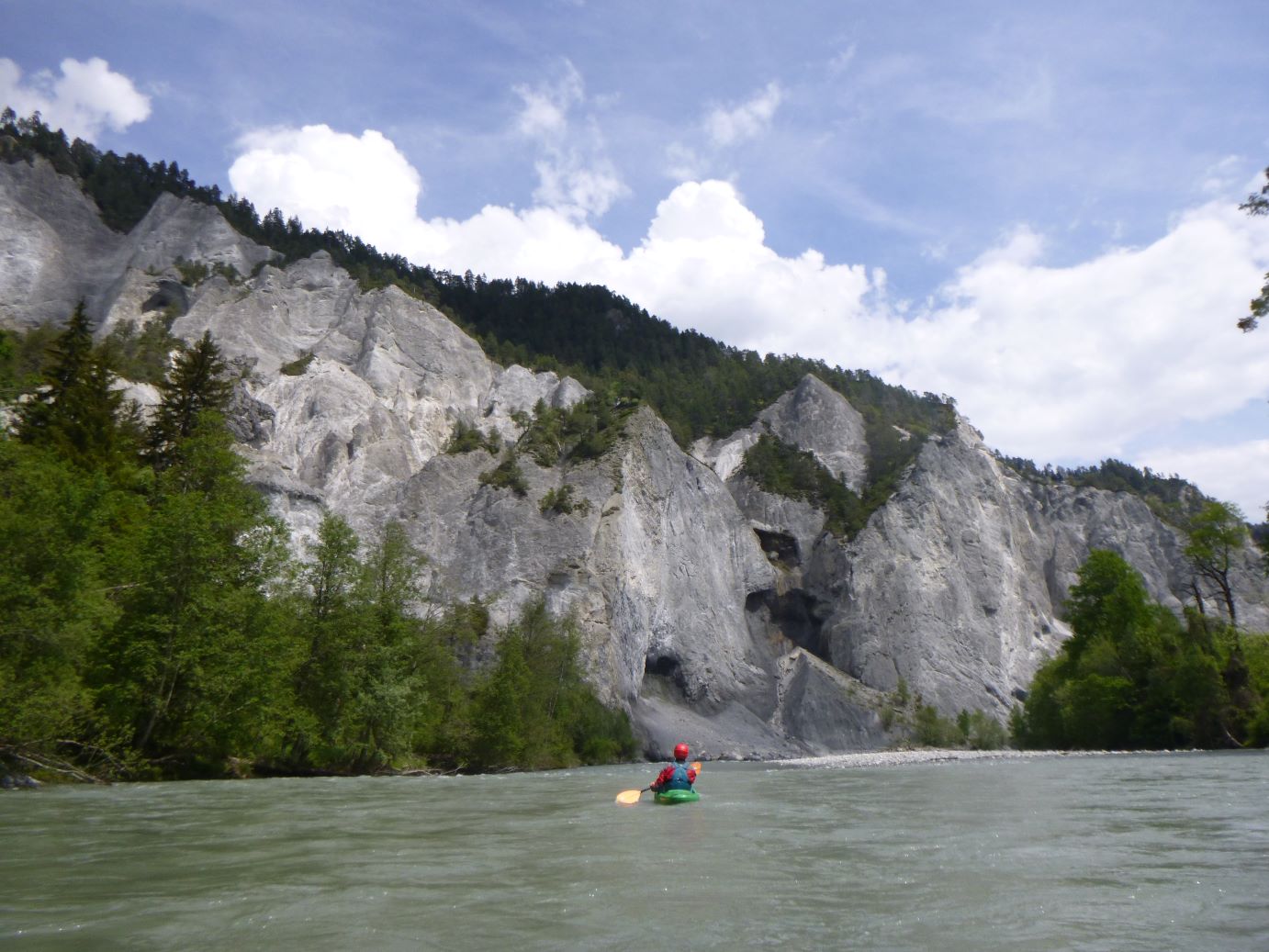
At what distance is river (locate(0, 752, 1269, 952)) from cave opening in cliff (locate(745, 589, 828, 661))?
60.9m

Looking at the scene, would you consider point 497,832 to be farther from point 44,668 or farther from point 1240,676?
point 1240,676

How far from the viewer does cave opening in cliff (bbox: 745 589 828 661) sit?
257 feet

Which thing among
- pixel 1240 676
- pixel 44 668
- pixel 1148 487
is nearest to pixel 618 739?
pixel 1240 676

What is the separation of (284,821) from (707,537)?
6225cm

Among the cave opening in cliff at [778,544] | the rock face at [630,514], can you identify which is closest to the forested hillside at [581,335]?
the rock face at [630,514]

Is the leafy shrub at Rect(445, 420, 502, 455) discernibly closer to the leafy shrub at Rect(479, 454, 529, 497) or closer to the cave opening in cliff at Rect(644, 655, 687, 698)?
the leafy shrub at Rect(479, 454, 529, 497)

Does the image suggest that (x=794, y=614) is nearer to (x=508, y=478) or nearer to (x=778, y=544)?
(x=778, y=544)

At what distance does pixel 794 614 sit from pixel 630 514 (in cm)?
2141

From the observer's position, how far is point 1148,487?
142m

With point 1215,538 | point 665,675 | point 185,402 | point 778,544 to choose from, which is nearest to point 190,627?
point 185,402

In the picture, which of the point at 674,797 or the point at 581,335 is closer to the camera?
the point at 674,797

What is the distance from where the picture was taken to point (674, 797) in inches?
694

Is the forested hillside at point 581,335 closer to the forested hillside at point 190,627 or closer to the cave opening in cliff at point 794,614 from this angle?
the cave opening in cliff at point 794,614

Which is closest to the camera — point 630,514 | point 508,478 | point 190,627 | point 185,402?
point 190,627
